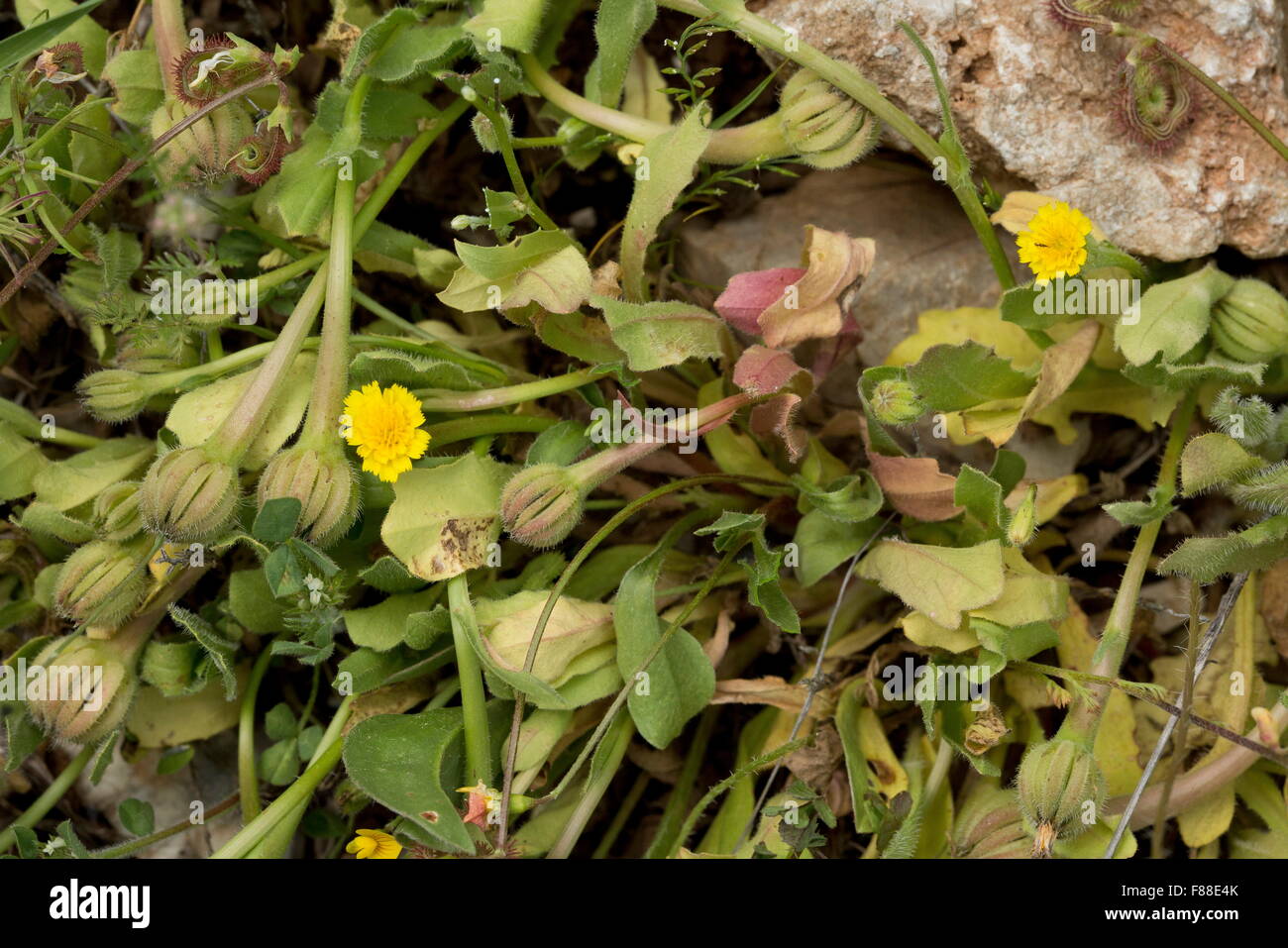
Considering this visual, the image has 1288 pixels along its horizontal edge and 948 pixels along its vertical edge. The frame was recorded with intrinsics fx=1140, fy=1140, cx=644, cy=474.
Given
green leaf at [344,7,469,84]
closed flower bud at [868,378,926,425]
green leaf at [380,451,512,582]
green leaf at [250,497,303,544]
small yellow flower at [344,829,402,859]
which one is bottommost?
small yellow flower at [344,829,402,859]

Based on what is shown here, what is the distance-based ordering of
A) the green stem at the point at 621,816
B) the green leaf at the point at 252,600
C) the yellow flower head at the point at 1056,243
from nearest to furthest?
the yellow flower head at the point at 1056,243
the green leaf at the point at 252,600
the green stem at the point at 621,816

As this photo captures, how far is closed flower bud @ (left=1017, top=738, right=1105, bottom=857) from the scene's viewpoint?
5.35 ft

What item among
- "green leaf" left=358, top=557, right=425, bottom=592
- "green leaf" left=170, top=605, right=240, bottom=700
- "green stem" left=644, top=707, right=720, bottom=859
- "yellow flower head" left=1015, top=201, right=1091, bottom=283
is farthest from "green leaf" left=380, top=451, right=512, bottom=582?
"yellow flower head" left=1015, top=201, right=1091, bottom=283

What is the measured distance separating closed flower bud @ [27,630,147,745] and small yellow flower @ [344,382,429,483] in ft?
1.89

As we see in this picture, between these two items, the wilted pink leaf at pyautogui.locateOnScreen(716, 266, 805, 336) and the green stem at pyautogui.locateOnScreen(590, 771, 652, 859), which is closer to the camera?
the wilted pink leaf at pyautogui.locateOnScreen(716, 266, 805, 336)

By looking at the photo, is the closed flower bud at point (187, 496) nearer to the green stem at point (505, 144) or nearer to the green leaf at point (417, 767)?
the green leaf at point (417, 767)

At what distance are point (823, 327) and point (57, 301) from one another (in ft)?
4.67

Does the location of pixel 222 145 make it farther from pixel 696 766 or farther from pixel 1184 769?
pixel 1184 769

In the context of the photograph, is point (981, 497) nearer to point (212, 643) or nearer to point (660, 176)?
point (660, 176)

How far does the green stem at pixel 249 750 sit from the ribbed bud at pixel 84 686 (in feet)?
0.61

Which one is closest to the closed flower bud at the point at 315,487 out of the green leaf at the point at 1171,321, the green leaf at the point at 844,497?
the green leaf at the point at 844,497

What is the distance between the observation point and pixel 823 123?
1847 mm

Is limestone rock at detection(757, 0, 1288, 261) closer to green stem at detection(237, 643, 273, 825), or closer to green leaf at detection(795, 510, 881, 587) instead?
green leaf at detection(795, 510, 881, 587)

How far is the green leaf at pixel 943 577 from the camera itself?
1.75m
